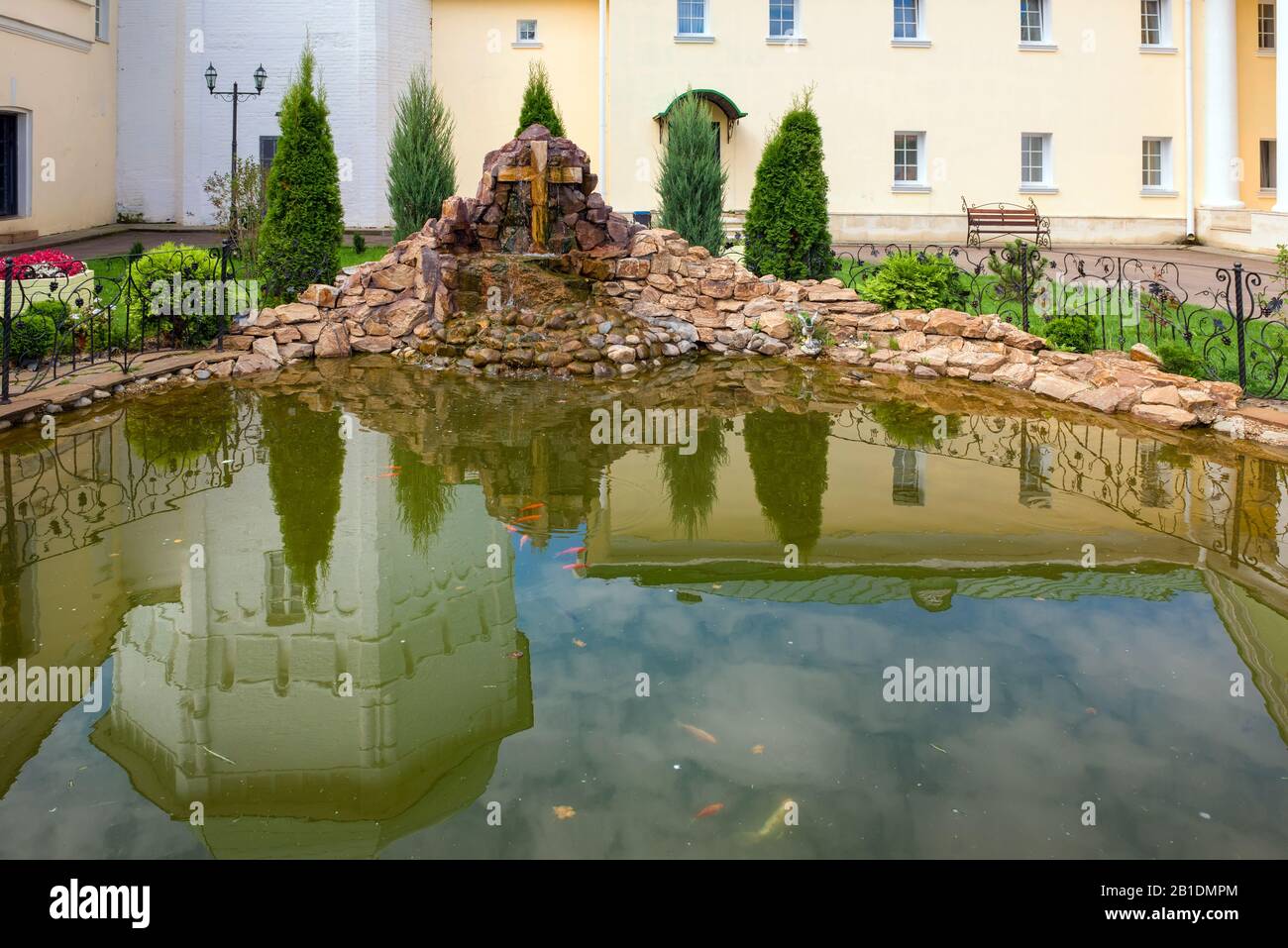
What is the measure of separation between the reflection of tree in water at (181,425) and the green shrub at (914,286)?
7744mm

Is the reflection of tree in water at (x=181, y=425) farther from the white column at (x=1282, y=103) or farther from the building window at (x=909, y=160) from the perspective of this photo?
the white column at (x=1282, y=103)

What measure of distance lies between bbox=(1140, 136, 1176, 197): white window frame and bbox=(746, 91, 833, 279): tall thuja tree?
1394 centimetres

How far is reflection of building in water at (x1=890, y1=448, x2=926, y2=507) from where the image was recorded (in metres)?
7.24

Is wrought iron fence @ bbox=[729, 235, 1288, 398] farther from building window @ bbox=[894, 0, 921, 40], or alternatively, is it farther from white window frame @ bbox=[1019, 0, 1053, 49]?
building window @ bbox=[894, 0, 921, 40]

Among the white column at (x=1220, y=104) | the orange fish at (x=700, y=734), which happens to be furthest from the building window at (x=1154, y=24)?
the orange fish at (x=700, y=734)

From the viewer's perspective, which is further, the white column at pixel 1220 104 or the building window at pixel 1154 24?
the building window at pixel 1154 24

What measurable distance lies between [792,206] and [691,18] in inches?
444

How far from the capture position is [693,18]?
78.2 feet

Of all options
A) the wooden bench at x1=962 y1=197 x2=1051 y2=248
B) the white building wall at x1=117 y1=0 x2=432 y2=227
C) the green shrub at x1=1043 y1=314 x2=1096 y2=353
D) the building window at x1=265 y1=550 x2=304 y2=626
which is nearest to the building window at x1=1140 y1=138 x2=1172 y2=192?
the wooden bench at x1=962 y1=197 x2=1051 y2=248

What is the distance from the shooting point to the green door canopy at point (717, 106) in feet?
75.0

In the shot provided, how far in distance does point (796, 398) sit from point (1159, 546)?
4.81m

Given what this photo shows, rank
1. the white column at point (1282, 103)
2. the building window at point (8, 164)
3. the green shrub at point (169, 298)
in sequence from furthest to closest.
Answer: the building window at point (8, 164), the white column at point (1282, 103), the green shrub at point (169, 298)

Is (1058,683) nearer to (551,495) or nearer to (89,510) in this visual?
(551,495)

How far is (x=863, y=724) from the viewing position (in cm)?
420
